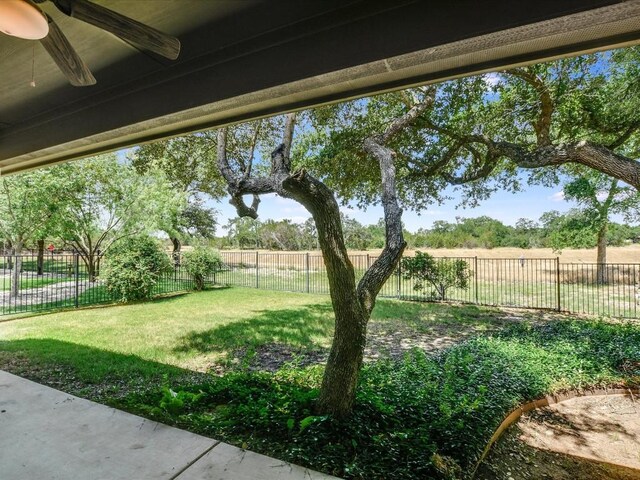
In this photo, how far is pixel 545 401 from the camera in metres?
3.38

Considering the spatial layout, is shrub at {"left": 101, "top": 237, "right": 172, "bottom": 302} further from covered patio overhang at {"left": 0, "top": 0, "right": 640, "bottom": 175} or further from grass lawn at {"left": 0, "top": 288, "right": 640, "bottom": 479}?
covered patio overhang at {"left": 0, "top": 0, "right": 640, "bottom": 175}

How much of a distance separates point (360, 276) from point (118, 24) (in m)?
10.2

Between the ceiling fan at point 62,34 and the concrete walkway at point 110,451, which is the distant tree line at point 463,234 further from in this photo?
the ceiling fan at point 62,34

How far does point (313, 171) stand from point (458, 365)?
4.15 m

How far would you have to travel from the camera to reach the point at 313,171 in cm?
630

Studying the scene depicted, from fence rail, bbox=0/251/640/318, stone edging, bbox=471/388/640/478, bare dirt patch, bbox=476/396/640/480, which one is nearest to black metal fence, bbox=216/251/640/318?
fence rail, bbox=0/251/640/318

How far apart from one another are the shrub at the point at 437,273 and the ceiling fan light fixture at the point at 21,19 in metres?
8.72

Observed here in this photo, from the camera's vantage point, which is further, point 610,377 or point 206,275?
point 206,275

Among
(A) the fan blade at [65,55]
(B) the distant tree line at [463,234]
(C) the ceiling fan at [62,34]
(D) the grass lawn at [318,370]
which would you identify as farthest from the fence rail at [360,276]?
(C) the ceiling fan at [62,34]

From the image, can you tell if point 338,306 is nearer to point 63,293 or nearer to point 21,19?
point 21,19

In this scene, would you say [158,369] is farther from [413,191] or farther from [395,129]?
[413,191]

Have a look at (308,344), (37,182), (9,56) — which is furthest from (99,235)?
(9,56)

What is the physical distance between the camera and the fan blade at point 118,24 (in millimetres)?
1489

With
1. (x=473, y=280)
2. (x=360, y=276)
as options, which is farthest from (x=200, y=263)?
(x=473, y=280)
